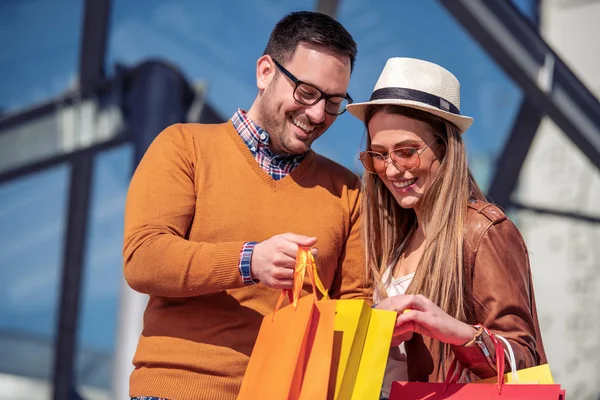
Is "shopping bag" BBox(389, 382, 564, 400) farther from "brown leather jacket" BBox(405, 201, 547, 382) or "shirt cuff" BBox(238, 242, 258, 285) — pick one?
"shirt cuff" BBox(238, 242, 258, 285)

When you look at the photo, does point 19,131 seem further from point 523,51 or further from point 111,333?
point 523,51

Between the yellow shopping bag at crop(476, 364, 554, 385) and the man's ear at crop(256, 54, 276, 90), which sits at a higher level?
the man's ear at crop(256, 54, 276, 90)

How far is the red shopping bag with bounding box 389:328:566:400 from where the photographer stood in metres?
1.47

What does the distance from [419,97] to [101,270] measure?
9.99 ft

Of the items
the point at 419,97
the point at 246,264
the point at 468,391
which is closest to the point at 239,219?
the point at 246,264

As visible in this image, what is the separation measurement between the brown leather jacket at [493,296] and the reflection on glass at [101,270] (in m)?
2.96

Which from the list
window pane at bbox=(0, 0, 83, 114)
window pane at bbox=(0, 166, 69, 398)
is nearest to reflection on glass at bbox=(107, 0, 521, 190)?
window pane at bbox=(0, 0, 83, 114)

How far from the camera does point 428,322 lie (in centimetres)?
154

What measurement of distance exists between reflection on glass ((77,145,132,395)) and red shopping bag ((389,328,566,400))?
3.07m

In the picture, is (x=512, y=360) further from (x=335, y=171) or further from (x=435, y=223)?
(x=335, y=171)

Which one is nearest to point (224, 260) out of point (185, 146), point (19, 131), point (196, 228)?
point (196, 228)

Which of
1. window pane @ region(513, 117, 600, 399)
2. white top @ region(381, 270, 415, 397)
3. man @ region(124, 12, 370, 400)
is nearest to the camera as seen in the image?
man @ region(124, 12, 370, 400)

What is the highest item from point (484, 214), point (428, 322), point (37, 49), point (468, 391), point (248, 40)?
point (248, 40)

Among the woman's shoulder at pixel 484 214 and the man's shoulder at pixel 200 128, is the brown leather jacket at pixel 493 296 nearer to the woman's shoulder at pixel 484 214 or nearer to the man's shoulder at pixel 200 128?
the woman's shoulder at pixel 484 214
